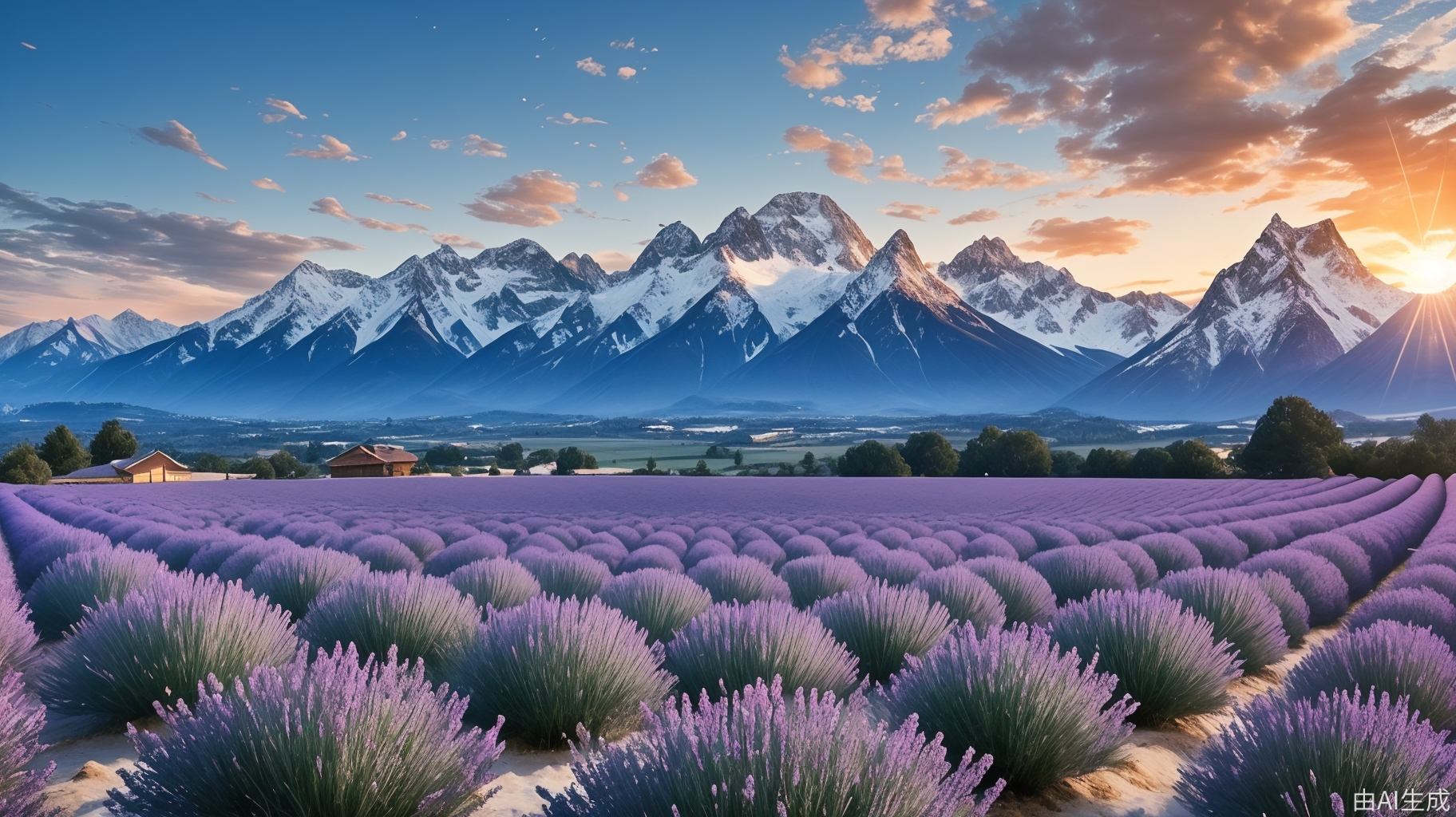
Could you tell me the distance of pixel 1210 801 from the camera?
10.1 feet

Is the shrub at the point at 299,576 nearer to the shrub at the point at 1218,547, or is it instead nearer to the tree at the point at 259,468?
the shrub at the point at 1218,547

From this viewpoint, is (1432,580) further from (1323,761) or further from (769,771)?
(769,771)

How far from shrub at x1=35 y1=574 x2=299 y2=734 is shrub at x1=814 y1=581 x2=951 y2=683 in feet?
11.3

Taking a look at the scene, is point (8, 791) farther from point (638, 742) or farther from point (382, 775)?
point (638, 742)

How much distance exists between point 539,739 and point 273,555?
208 inches

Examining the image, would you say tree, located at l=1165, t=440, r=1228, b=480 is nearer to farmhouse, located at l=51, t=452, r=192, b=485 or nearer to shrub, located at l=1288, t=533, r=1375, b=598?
shrub, located at l=1288, t=533, r=1375, b=598

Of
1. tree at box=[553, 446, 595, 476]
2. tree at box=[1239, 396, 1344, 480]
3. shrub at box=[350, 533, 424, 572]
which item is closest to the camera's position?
shrub at box=[350, 533, 424, 572]

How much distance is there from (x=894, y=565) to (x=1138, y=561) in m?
3.03

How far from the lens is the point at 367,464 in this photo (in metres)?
59.4

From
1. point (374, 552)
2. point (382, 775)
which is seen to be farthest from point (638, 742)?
point (374, 552)

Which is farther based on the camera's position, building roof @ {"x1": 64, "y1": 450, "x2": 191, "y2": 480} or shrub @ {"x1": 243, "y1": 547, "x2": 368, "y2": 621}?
building roof @ {"x1": 64, "y1": 450, "x2": 191, "y2": 480}

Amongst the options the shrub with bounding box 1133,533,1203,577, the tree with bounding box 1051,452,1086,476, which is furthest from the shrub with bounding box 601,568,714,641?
the tree with bounding box 1051,452,1086,476

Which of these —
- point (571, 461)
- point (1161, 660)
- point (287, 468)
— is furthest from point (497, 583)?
point (287, 468)

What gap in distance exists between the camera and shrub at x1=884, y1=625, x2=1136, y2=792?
11.5ft
